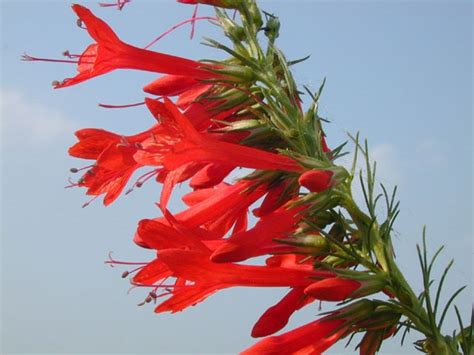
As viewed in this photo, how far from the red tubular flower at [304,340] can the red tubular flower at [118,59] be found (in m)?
1.51

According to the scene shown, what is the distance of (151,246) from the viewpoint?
3.44 meters

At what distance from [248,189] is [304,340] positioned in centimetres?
87

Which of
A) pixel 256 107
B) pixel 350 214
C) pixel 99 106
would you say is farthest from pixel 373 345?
pixel 99 106

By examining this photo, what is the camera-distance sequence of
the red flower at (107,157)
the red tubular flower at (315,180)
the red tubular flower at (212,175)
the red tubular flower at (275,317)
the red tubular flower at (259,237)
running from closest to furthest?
the red tubular flower at (315,180), the red tubular flower at (259,237), the red tubular flower at (275,317), the red tubular flower at (212,175), the red flower at (107,157)

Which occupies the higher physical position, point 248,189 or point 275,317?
point 248,189

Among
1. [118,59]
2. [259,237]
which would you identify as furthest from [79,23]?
[259,237]

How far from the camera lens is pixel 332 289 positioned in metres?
3.25

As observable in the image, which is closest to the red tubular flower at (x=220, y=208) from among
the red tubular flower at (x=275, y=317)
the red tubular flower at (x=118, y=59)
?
the red tubular flower at (x=275, y=317)

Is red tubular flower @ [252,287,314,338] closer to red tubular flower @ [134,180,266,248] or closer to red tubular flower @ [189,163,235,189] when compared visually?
red tubular flower @ [134,180,266,248]

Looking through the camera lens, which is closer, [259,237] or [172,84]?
[259,237]

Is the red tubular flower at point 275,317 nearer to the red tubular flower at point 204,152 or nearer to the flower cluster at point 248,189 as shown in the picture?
the flower cluster at point 248,189

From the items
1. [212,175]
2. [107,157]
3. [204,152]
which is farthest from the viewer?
[107,157]

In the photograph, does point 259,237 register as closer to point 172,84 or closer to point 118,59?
point 172,84

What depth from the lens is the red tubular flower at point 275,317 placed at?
353 centimetres
